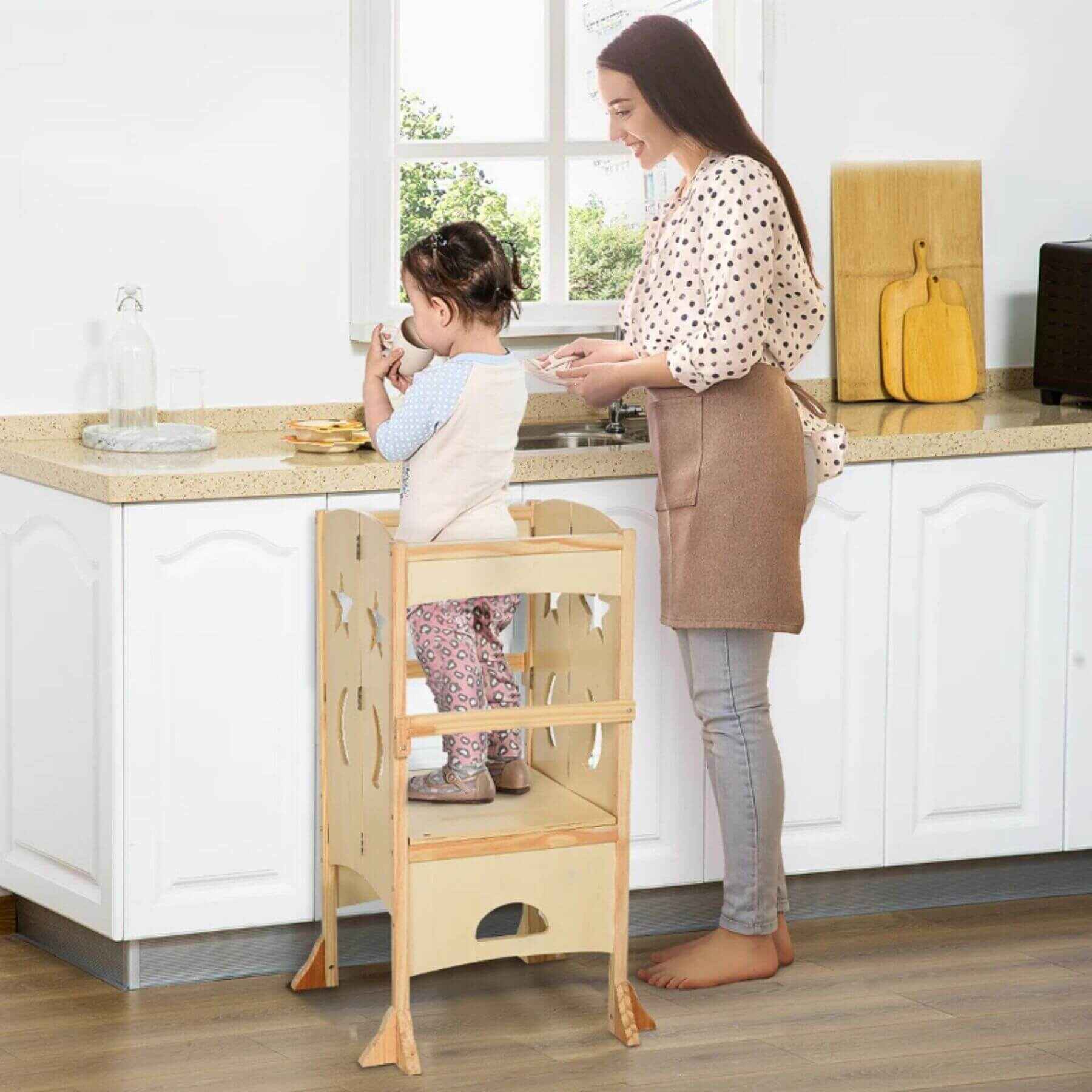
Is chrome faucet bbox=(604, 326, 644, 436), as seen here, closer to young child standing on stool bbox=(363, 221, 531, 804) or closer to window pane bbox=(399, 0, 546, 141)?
window pane bbox=(399, 0, 546, 141)

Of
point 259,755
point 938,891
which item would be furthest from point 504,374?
point 938,891

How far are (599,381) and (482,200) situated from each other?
88cm

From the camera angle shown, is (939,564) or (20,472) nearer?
(20,472)

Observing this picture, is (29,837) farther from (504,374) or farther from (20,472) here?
(504,374)

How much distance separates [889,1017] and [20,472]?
5.15ft

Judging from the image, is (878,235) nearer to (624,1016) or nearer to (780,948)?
(780,948)

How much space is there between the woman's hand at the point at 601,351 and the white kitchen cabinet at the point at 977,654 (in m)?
0.58

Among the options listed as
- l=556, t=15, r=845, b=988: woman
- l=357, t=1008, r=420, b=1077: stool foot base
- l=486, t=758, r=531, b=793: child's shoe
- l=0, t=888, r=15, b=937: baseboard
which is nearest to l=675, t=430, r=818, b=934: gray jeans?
l=556, t=15, r=845, b=988: woman

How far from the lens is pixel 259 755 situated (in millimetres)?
2959

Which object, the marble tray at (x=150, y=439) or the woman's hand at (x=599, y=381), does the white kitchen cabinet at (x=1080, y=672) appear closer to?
the woman's hand at (x=599, y=381)

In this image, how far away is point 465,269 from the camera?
265 centimetres

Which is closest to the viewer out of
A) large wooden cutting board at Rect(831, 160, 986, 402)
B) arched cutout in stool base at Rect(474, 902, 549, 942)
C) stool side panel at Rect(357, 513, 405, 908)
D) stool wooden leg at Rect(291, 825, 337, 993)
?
stool side panel at Rect(357, 513, 405, 908)

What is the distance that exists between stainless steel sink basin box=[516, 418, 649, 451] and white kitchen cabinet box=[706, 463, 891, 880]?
14.3 inches

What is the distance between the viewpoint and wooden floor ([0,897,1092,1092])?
266cm
